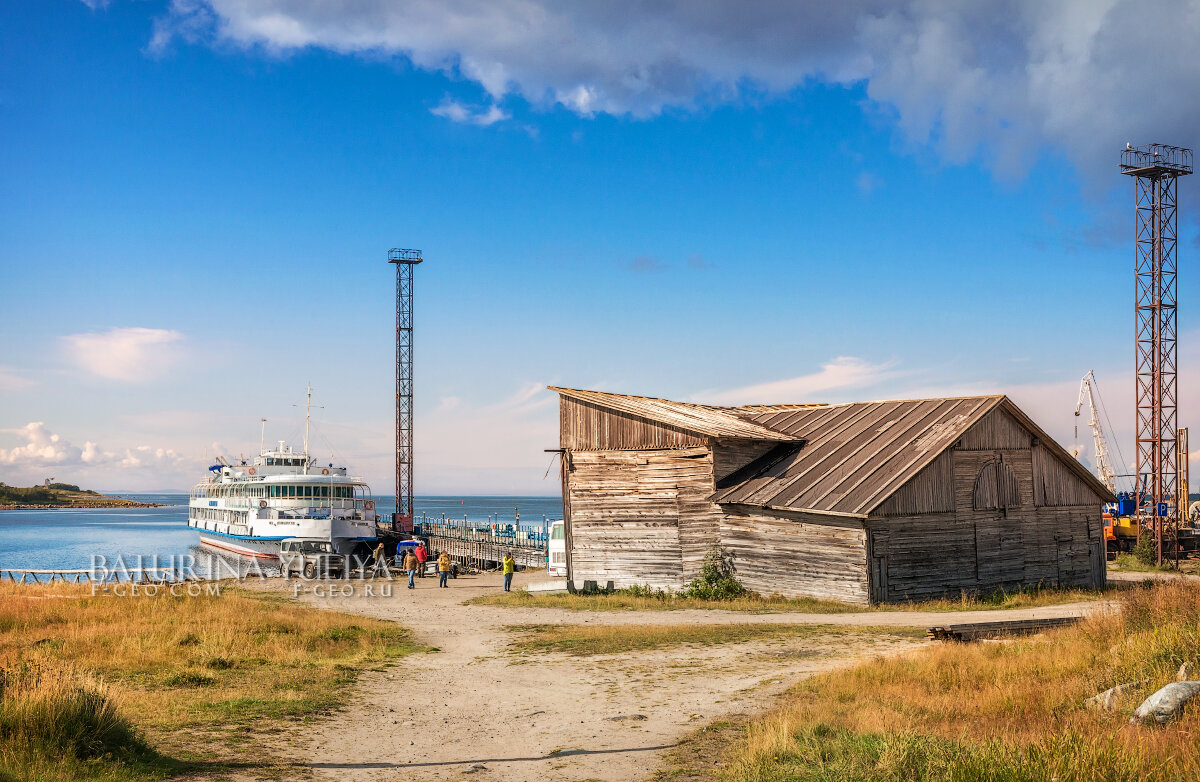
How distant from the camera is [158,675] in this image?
1570cm

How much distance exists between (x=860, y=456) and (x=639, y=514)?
8357 millimetres

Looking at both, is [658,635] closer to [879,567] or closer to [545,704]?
[545,704]

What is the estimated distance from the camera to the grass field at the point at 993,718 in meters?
7.91

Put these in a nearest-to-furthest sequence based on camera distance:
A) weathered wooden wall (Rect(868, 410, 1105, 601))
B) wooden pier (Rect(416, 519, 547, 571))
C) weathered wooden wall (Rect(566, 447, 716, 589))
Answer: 1. weathered wooden wall (Rect(868, 410, 1105, 601))
2. weathered wooden wall (Rect(566, 447, 716, 589))
3. wooden pier (Rect(416, 519, 547, 571))

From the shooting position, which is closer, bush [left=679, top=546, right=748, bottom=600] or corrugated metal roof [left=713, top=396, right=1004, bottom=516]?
corrugated metal roof [left=713, top=396, right=1004, bottom=516]

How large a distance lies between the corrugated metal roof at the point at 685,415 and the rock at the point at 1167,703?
21157 millimetres

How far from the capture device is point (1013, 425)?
30938 mm

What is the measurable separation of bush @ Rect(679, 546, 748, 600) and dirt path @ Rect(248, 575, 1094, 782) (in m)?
6.17

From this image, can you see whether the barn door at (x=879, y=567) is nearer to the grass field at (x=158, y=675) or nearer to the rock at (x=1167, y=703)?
the grass field at (x=158, y=675)

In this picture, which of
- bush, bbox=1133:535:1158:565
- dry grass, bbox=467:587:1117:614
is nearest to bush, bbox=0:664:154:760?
dry grass, bbox=467:587:1117:614

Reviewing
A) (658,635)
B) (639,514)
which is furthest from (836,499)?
(658,635)

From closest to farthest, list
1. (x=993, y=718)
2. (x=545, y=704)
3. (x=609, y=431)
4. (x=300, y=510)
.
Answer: (x=993, y=718) < (x=545, y=704) < (x=609, y=431) < (x=300, y=510)

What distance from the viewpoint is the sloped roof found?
91.6 ft

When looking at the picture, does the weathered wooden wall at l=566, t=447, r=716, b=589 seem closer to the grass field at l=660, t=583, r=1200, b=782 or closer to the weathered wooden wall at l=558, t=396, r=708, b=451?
the weathered wooden wall at l=558, t=396, r=708, b=451
